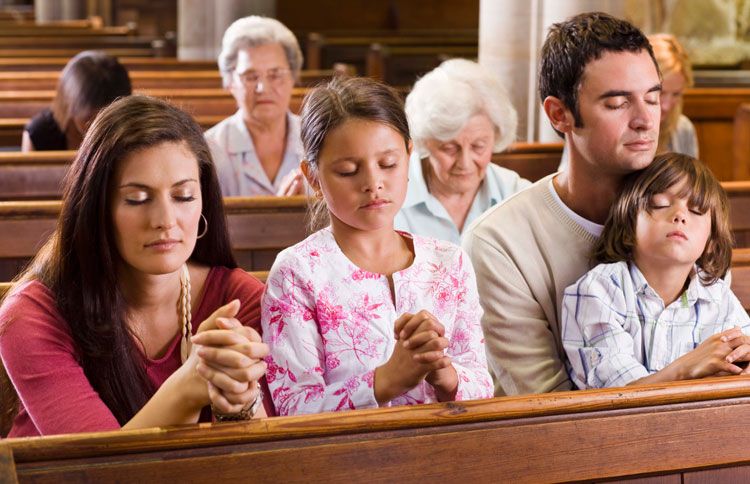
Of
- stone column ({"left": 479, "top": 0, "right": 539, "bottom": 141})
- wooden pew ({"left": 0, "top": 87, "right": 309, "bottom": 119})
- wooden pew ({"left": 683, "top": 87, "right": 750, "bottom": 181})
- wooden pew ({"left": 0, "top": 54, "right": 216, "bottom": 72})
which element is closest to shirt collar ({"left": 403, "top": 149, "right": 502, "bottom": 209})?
stone column ({"left": 479, "top": 0, "right": 539, "bottom": 141})

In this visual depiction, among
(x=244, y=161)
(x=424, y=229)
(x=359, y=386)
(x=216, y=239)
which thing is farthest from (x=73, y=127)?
(x=359, y=386)

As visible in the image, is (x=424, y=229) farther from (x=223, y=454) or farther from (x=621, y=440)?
(x=223, y=454)

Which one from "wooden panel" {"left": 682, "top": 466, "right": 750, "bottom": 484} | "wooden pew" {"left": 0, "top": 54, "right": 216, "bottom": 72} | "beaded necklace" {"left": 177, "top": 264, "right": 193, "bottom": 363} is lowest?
"wooden panel" {"left": 682, "top": 466, "right": 750, "bottom": 484}

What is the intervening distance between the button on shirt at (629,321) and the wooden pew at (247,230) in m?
1.36

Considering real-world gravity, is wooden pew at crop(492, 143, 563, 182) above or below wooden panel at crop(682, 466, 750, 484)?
above

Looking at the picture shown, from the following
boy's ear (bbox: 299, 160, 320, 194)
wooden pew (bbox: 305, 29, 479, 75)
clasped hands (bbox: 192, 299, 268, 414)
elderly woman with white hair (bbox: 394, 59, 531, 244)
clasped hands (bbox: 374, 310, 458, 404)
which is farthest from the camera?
wooden pew (bbox: 305, 29, 479, 75)

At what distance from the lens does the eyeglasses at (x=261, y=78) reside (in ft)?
15.4

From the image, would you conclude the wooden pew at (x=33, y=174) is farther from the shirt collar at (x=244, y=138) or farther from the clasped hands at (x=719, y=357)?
the clasped hands at (x=719, y=357)

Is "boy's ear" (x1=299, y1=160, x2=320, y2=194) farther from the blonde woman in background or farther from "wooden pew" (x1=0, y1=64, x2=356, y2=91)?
"wooden pew" (x1=0, y1=64, x2=356, y2=91)

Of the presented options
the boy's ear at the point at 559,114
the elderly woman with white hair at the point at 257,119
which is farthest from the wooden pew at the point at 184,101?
the boy's ear at the point at 559,114

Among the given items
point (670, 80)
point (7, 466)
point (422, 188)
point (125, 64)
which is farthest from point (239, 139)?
point (125, 64)

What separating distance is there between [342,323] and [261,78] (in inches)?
101

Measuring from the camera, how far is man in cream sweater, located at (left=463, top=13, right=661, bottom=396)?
2.68 metres

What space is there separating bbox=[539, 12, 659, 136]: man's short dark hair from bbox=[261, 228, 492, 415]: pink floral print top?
Result: 0.65 m
